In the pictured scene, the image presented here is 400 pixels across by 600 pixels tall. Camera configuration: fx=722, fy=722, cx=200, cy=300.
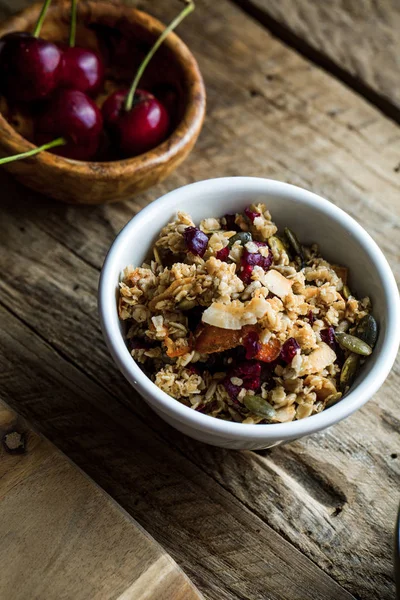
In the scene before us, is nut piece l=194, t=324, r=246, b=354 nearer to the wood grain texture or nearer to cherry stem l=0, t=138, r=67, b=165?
cherry stem l=0, t=138, r=67, b=165

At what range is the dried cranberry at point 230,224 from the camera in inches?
46.1

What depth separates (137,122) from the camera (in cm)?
130

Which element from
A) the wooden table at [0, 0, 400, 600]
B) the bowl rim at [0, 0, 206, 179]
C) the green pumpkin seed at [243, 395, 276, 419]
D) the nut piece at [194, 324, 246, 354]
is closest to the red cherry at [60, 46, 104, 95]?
the bowl rim at [0, 0, 206, 179]

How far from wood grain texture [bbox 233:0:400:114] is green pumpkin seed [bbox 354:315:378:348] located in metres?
0.67

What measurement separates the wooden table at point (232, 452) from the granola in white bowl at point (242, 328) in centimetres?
19

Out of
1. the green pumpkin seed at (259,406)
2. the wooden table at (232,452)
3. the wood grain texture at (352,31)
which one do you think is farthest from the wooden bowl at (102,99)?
the green pumpkin seed at (259,406)

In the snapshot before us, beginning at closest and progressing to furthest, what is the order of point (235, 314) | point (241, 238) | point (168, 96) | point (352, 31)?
point (235, 314)
point (241, 238)
point (168, 96)
point (352, 31)

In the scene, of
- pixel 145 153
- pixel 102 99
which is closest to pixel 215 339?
pixel 145 153

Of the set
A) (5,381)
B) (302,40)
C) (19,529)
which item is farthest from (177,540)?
(302,40)

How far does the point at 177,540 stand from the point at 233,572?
10cm

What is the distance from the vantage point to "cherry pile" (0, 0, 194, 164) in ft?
4.18

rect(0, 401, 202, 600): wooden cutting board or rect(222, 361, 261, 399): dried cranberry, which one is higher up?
rect(222, 361, 261, 399): dried cranberry

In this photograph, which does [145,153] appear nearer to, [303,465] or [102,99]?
[102,99]

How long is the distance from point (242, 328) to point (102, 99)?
667mm
